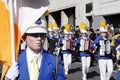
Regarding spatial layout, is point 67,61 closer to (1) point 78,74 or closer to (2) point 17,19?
(1) point 78,74

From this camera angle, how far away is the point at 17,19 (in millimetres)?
3904

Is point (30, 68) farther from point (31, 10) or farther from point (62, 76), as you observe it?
point (31, 10)

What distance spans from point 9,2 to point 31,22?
0.41 meters

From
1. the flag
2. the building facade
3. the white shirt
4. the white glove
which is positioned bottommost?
the white glove

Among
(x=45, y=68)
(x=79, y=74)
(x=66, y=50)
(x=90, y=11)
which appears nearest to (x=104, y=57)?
(x=79, y=74)

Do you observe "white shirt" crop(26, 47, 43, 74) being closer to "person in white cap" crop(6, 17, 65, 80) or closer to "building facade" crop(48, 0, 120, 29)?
"person in white cap" crop(6, 17, 65, 80)

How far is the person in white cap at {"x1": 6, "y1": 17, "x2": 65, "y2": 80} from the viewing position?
3.59 metres

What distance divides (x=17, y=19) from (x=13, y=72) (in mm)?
598

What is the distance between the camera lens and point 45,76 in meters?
3.61

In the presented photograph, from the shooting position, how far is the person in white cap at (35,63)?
3.59 meters

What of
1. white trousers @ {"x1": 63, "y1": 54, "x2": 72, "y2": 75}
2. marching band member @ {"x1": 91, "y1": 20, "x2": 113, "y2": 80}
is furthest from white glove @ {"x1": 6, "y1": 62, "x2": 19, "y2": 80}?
white trousers @ {"x1": 63, "y1": 54, "x2": 72, "y2": 75}

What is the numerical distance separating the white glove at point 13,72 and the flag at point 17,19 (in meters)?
0.18

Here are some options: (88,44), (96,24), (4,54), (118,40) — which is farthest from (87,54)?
(96,24)

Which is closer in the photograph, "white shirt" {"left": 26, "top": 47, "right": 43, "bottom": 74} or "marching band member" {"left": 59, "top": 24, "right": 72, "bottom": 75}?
"white shirt" {"left": 26, "top": 47, "right": 43, "bottom": 74}
